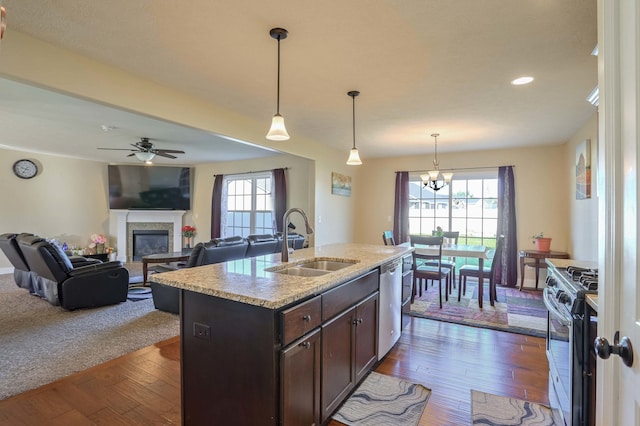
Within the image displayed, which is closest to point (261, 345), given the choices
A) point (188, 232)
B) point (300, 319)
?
point (300, 319)

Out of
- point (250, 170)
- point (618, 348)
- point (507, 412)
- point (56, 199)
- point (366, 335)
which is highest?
point (250, 170)

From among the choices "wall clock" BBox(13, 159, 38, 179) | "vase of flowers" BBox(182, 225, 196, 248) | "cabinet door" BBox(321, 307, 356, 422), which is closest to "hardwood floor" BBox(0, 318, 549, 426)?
"cabinet door" BBox(321, 307, 356, 422)

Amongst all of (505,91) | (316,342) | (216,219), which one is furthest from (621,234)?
(216,219)

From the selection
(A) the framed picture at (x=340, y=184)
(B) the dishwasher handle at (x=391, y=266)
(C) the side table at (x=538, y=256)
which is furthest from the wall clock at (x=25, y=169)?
(C) the side table at (x=538, y=256)

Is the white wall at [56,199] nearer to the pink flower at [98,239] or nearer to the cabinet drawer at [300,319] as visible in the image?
the pink flower at [98,239]

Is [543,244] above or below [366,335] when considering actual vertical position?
above

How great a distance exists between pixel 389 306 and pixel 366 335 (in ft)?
1.69

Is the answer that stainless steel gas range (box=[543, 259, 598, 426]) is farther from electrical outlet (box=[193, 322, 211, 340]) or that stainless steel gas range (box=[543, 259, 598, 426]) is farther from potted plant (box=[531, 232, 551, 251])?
potted plant (box=[531, 232, 551, 251])

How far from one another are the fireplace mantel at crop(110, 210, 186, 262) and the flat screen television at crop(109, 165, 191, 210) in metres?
0.15

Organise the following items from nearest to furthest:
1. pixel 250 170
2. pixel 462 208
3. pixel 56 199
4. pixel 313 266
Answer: pixel 313 266, pixel 462 208, pixel 56 199, pixel 250 170

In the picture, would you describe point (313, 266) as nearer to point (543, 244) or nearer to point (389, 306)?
point (389, 306)

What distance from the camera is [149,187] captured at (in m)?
7.89

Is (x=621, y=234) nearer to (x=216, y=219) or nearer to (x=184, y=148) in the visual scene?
(x=184, y=148)

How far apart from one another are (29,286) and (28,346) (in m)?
2.26
